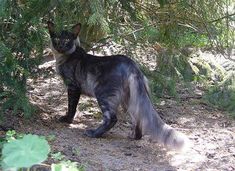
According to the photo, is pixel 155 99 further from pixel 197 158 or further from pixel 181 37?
pixel 197 158

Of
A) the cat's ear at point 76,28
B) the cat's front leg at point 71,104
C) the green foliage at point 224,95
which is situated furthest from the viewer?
the green foliage at point 224,95

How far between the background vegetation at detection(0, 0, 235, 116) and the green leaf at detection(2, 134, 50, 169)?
1.62 m

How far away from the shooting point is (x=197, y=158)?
4.87 meters

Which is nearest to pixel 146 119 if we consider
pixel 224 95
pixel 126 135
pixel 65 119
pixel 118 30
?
pixel 126 135

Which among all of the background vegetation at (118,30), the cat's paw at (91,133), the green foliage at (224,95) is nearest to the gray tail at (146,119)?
the cat's paw at (91,133)

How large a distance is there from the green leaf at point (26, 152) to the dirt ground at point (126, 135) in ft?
5.58

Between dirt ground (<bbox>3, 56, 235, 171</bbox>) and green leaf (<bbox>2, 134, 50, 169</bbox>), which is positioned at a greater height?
green leaf (<bbox>2, 134, 50, 169</bbox>)

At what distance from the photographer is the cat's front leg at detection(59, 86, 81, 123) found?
18.7 feet

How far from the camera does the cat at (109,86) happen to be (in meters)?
5.03

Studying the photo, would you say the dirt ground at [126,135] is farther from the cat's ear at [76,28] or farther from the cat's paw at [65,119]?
the cat's ear at [76,28]

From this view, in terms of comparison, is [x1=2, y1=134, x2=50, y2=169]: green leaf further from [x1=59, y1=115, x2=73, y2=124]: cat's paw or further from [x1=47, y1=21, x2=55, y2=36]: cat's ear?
[x1=59, y1=115, x2=73, y2=124]: cat's paw

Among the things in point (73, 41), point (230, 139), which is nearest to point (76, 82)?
point (73, 41)

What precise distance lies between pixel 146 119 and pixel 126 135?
0.56m

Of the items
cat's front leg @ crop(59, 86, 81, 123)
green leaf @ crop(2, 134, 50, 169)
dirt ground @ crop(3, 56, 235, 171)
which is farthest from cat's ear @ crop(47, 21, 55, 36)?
green leaf @ crop(2, 134, 50, 169)
